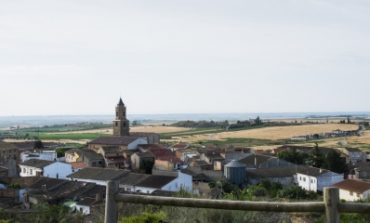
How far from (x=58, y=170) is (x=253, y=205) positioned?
4258 cm

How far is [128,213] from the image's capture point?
6320 millimetres

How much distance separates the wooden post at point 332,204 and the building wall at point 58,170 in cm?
4223

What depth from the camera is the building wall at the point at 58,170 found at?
4438 centimetres

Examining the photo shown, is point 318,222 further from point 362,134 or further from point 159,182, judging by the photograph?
point 362,134

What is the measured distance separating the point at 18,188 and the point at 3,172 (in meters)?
10.5

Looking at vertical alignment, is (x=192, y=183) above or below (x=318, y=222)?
below

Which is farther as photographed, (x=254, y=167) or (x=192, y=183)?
(x=254, y=167)

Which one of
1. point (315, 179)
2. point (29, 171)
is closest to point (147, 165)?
point (29, 171)

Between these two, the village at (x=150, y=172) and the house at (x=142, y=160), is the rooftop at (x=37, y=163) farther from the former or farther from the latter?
the house at (x=142, y=160)

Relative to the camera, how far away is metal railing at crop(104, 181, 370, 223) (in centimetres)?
390

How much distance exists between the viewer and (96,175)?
132 feet

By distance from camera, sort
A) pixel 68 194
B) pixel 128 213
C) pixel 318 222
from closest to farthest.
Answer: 1. pixel 318 222
2. pixel 128 213
3. pixel 68 194

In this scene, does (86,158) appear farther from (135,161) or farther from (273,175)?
(273,175)

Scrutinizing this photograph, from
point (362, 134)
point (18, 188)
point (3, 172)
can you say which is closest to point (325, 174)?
point (18, 188)
